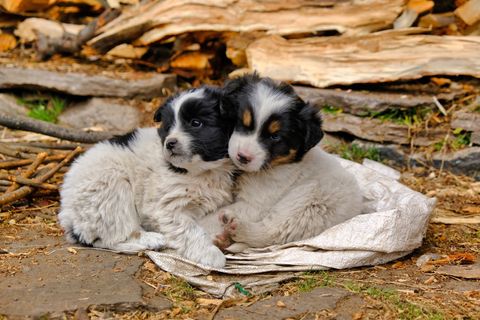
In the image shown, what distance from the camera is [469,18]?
757cm

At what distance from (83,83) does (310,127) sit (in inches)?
181

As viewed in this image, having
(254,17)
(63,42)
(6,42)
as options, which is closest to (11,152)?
(63,42)

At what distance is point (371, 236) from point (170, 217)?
1458 mm

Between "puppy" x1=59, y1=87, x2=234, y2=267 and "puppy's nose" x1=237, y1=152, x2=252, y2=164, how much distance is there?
227 millimetres

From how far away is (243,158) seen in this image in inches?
177

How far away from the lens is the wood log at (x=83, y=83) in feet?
27.8

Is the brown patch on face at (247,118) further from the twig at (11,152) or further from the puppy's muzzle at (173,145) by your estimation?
the twig at (11,152)

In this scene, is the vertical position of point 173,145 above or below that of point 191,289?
above

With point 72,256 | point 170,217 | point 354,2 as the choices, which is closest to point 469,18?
point 354,2

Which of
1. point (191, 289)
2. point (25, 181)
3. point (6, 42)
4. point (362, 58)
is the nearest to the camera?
point (191, 289)

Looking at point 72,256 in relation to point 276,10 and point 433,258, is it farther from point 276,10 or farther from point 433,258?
point 276,10

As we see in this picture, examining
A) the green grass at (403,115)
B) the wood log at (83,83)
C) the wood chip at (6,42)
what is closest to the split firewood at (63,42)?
the wood log at (83,83)

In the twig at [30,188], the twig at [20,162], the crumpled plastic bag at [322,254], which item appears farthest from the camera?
the twig at [20,162]

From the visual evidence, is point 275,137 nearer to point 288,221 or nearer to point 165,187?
point 288,221
